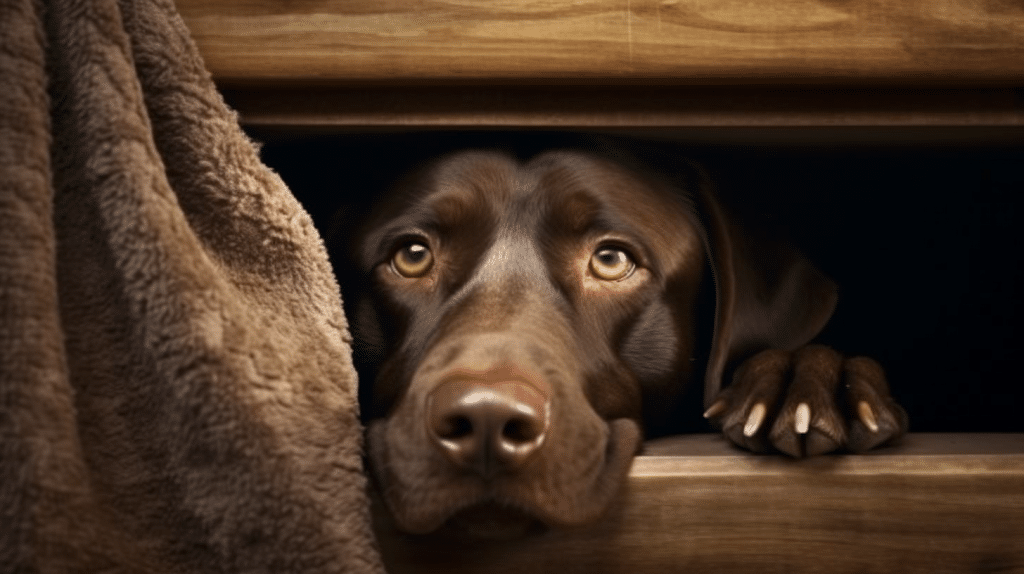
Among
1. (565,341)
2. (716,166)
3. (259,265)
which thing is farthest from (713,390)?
(259,265)

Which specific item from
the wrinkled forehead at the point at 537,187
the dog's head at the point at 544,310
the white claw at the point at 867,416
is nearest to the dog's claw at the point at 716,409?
the dog's head at the point at 544,310

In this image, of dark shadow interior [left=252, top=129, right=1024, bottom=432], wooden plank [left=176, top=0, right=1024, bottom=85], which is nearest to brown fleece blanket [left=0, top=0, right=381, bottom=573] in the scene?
wooden plank [left=176, top=0, right=1024, bottom=85]

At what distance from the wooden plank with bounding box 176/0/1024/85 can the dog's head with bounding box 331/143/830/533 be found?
0.37 metres

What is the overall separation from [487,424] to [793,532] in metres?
0.40

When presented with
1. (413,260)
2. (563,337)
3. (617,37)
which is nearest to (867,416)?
(563,337)

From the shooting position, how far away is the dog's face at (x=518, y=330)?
1.14m

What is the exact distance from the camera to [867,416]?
4.18 feet

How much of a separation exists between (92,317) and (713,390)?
99 centimetres

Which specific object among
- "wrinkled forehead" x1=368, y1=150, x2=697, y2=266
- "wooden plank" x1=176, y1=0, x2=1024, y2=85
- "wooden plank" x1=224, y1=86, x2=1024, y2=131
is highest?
"wooden plank" x1=176, y1=0, x2=1024, y2=85

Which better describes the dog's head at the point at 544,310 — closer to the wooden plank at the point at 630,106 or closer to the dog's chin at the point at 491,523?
the dog's chin at the point at 491,523

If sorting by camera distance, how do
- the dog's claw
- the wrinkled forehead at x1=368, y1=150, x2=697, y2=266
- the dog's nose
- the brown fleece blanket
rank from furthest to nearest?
the wrinkled forehead at x1=368, y1=150, x2=697, y2=266, the dog's claw, the dog's nose, the brown fleece blanket

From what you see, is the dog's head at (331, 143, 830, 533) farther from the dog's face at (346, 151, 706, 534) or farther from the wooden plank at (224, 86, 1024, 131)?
the wooden plank at (224, 86, 1024, 131)

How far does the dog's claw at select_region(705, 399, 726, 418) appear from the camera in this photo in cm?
145

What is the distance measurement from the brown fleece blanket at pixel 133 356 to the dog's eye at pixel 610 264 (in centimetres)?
64
